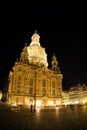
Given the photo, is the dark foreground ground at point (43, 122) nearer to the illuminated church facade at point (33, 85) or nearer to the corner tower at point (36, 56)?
the illuminated church facade at point (33, 85)

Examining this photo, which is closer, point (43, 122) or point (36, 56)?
point (43, 122)

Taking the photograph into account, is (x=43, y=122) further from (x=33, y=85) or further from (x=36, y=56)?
(x=36, y=56)

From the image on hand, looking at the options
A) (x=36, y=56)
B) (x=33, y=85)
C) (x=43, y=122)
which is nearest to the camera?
(x=43, y=122)

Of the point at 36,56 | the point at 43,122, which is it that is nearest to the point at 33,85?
the point at 36,56

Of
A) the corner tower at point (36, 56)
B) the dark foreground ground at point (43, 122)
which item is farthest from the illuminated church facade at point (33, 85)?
the dark foreground ground at point (43, 122)

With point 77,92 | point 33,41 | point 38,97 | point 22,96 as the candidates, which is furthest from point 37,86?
point 77,92

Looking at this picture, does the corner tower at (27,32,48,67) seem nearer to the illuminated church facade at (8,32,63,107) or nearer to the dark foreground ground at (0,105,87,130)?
the illuminated church facade at (8,32,63,107)

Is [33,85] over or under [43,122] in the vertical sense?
over

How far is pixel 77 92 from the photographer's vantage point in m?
102

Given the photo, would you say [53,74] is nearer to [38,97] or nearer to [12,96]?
[38,97]

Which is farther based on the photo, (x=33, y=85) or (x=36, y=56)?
(x=36, y=56)

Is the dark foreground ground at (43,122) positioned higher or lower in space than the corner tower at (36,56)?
lower

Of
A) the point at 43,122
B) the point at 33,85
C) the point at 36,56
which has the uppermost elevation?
the point at 36,56

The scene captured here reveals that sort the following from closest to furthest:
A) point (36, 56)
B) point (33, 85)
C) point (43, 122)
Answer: point (43, 122), point (33, 85), point (36, 56)
